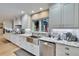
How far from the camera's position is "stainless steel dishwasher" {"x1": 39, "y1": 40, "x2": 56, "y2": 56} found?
233cm

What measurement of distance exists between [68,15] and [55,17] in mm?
515

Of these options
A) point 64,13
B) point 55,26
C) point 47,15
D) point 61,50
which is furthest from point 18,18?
point 61,50

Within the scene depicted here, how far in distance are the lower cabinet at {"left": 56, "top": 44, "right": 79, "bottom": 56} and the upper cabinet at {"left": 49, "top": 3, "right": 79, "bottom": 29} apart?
558 mm

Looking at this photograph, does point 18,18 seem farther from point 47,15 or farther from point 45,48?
point 45,48

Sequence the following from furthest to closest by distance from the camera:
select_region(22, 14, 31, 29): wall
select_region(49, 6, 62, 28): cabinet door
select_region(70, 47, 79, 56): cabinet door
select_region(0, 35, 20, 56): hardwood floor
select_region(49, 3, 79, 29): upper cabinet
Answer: select_region(0, 35, 20, 56): hardwood floor, select_region(22, 14, 31, 29): wall, select_region(49, 6, 62, 28): cabinet door, select_region(49, 3, 79, 29): upper cabinet, select_region(70, 47, 79, 56): cabinet door

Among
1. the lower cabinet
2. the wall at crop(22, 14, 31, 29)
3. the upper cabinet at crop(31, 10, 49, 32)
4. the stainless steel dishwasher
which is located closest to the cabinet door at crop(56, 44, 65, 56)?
the lower cabinet

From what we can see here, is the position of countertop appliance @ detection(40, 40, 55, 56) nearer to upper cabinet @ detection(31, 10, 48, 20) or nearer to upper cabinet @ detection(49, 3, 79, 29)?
upper cabinet @ detection(49, 3, 79, 29)

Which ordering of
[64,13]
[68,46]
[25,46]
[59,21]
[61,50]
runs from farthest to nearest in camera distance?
[25,46] → [59,21] → [64,13] → [61,50] → [68,46]

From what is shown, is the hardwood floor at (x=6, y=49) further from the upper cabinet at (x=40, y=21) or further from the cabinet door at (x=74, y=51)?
the cabinet door at (x=74, y=51)

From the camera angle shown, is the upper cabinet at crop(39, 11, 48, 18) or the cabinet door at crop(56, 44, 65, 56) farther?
the upper cabinet at crop(39, 11, 48, 18)

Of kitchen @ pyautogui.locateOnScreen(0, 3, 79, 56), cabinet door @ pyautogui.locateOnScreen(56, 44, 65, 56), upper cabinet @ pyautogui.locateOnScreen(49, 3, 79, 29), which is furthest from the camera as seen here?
kitchen @ pyautogui.locateOnScreen(0, 3, 79, 56)

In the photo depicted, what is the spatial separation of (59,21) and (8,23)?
142 centimetres

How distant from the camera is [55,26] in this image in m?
2.86

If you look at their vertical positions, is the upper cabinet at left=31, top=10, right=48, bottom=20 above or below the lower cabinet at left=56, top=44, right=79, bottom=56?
above
